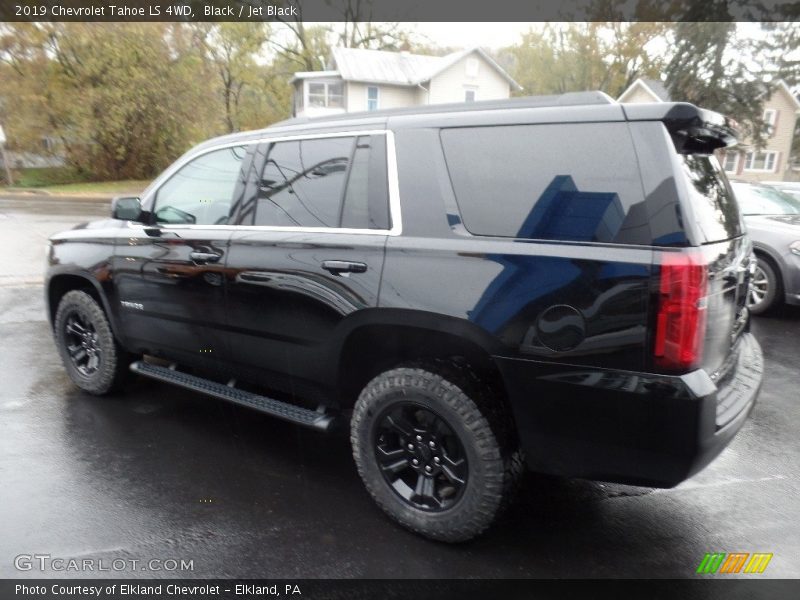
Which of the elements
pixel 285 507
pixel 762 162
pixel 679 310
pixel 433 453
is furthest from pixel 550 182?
pixel 762 162

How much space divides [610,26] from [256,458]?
41947 millimetres

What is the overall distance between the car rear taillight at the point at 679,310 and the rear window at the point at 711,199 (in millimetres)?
216

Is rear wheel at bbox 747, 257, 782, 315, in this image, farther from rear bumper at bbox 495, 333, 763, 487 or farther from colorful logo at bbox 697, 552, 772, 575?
rear bumper at bbox 495, 333, 763, 487

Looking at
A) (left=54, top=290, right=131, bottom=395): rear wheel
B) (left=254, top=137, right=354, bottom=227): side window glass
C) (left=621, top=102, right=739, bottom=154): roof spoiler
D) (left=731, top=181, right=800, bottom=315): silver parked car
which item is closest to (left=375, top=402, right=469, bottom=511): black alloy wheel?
(left=254, top=137, right=354, bottom=227): side window glass

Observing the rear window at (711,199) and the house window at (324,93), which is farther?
the house window at (324,93)

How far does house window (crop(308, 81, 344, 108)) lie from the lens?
122 ft

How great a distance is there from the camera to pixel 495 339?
2.42 meters

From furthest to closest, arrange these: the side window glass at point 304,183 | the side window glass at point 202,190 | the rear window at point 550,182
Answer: the side window glass at point 202,190 < the side window glass at point 304,183 < the rear window at point 550,182

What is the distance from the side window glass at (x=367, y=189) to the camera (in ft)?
9.33

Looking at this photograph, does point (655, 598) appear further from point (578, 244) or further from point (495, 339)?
point (578, 244)

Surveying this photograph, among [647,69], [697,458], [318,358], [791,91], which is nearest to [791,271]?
[697,458]

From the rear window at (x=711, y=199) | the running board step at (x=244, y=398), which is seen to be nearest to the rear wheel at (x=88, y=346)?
the running board step at (x=244, y=398)

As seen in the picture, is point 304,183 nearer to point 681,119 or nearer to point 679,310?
point 681,119

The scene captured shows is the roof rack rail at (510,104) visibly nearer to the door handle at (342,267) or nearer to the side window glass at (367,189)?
the side window glass at (367,189)
